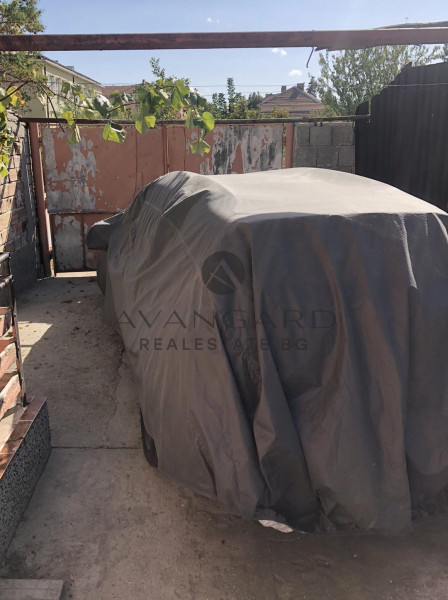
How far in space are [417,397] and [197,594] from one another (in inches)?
49.2

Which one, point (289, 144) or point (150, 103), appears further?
point (289, 144)

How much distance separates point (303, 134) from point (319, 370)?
5.47 meters

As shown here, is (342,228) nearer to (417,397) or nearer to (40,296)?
(417,397)

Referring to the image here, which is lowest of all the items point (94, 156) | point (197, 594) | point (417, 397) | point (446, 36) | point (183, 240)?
point (197, 594)

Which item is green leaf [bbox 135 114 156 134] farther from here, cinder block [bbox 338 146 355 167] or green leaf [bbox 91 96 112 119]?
cinder block [bbox 338 146 355 167]

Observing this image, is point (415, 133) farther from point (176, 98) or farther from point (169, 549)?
point (169, 549)

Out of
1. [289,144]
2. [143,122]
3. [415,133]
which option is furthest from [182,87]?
[289,144]

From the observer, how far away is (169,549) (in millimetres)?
2277

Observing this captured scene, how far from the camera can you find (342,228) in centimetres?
210

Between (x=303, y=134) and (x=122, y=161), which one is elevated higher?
(x=303, y=134)

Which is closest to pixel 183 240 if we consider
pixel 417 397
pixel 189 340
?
pixel 189 340

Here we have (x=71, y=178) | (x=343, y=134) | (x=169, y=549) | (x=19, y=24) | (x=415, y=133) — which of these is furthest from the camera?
(x=19, y=24)

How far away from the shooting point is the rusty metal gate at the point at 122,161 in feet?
21.9

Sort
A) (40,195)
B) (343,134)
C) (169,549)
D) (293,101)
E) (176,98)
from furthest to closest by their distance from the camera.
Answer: (293,101), (343,134), (40,195), (176,98), (169,549)
